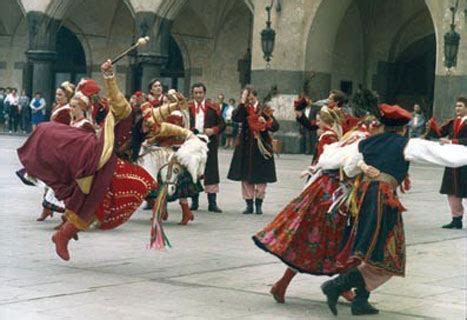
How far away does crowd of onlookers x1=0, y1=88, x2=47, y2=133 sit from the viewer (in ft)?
121

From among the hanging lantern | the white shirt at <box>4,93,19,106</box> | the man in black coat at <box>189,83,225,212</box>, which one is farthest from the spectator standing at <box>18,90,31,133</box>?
the man in black coat at <box>189,83,225,212</box>

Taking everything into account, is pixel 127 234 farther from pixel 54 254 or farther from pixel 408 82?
pixel 408 82

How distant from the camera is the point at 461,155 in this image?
7.77m

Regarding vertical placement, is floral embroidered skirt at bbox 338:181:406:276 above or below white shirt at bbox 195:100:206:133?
below

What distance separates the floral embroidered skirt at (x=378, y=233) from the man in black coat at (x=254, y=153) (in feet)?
22.7

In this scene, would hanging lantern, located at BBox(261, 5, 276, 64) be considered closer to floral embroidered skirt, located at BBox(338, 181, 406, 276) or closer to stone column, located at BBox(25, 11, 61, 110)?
stone column, located at BBox(25, 11, 61, 110)

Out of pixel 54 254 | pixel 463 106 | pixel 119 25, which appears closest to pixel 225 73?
pixel 119 25

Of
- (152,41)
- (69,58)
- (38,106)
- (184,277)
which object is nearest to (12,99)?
(38,106)

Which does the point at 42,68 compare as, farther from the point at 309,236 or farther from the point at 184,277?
the point at 309,236

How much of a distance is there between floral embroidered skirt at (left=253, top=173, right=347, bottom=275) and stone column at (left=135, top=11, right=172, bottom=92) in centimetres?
2483

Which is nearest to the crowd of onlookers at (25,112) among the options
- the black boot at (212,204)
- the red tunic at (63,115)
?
the black boot at (212,204)

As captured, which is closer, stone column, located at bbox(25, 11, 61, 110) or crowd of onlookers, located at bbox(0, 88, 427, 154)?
crowd of onlookers, located at bbox(0, 88, 427, 154)

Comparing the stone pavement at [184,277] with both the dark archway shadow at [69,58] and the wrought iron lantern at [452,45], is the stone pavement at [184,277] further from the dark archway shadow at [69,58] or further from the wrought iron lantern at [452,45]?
the dark archway shadow at [69,58]

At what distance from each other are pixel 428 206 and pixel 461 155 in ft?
30.1
